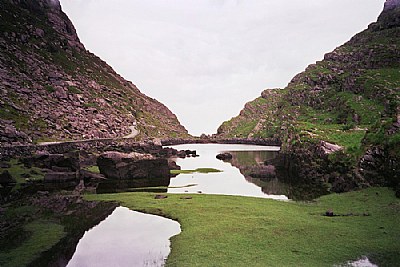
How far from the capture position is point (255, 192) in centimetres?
5100

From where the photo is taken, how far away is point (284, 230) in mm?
26719

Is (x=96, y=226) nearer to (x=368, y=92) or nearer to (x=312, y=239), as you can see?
(x=312, y=239)

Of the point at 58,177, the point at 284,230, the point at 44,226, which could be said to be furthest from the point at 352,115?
the point at 44,226

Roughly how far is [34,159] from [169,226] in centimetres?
4328

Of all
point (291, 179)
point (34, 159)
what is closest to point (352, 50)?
point (291, 179)

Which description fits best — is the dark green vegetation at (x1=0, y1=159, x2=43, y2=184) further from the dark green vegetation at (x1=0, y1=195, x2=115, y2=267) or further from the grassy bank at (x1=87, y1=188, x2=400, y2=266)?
the grassy bank at (x1=87, y1=188, x2=400, y2=266)

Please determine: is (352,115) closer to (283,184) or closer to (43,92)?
(283,184)

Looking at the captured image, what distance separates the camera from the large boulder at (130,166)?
63062 millimetres

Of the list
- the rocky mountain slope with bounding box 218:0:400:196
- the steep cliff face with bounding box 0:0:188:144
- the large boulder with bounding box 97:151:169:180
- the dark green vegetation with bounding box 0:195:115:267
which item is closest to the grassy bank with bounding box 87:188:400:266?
the rocky mountain slope with bounding box 218:0:400:196

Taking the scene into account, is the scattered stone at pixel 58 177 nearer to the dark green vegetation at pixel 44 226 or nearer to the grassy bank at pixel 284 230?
the dark green vegetation at pixel 44 226

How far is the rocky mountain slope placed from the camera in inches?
1736

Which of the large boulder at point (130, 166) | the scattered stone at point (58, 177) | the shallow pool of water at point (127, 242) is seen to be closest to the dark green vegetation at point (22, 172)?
the scattered stone at point (58, 177)

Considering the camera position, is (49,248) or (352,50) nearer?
(49,248)

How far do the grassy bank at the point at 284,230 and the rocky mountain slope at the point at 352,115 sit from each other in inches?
233
